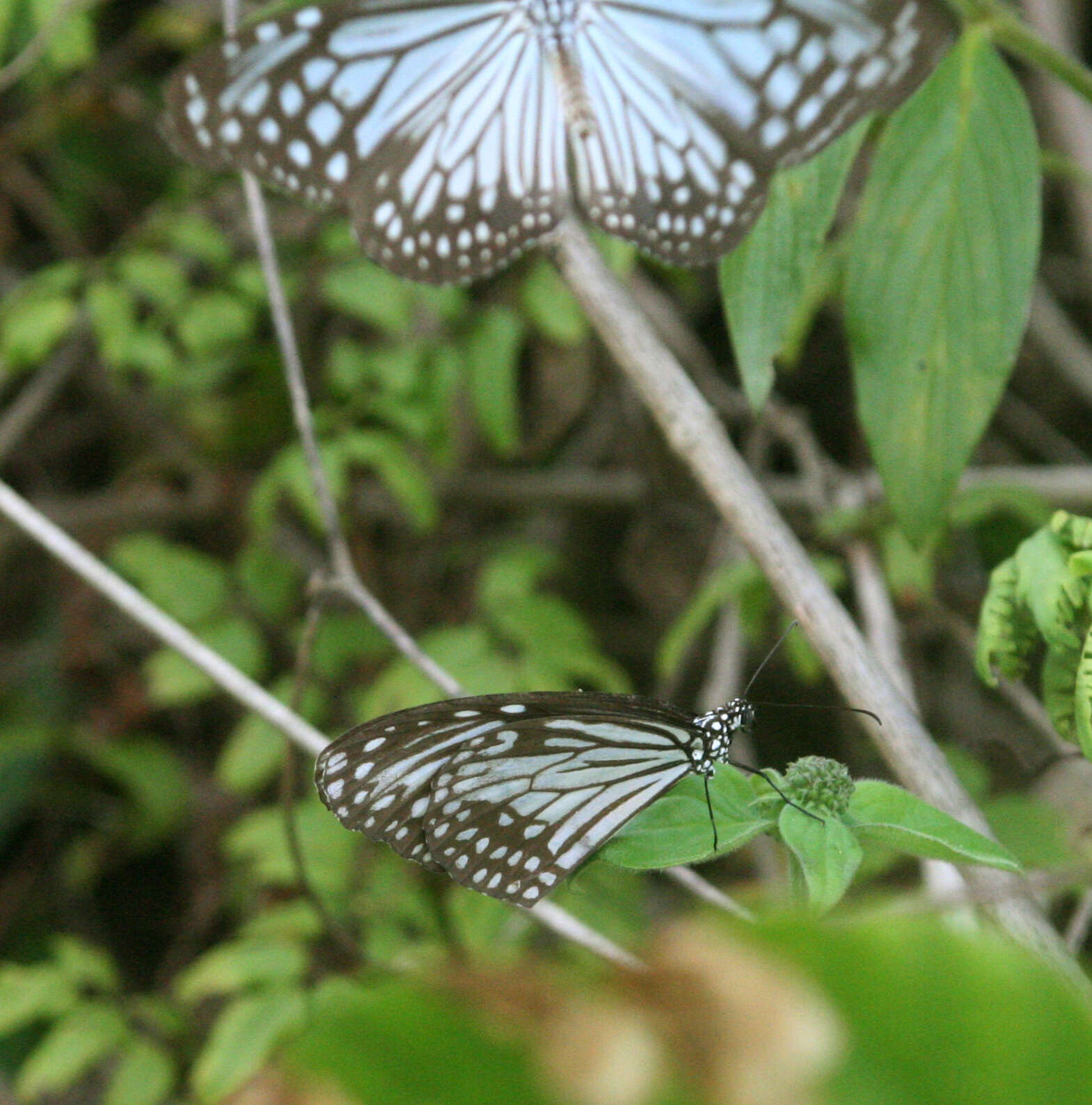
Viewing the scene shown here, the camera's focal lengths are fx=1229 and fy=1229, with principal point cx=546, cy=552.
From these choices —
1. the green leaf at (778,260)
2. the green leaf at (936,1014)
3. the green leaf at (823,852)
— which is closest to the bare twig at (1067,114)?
the green leaf at (778,260)

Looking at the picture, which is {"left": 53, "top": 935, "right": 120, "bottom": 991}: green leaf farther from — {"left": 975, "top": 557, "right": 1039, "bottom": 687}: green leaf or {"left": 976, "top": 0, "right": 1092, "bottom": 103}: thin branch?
{"left": 976, "top": 0, "right": 1092, "bottom": 103}: thin branch

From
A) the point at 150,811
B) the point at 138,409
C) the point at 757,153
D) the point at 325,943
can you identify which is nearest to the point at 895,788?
the point at 757,153

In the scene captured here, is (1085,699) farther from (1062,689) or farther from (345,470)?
(345,470)

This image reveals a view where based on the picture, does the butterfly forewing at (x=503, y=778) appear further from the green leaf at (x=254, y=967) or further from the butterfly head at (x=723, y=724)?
the green leaf at (x=254, y=967)

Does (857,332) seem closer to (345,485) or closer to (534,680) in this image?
(534,680)

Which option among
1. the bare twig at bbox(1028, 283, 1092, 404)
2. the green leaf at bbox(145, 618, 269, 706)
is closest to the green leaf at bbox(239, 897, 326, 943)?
the green leaf at bbox(145, 618, 269, 706)

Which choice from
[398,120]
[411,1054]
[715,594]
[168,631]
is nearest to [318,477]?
[168,631]
